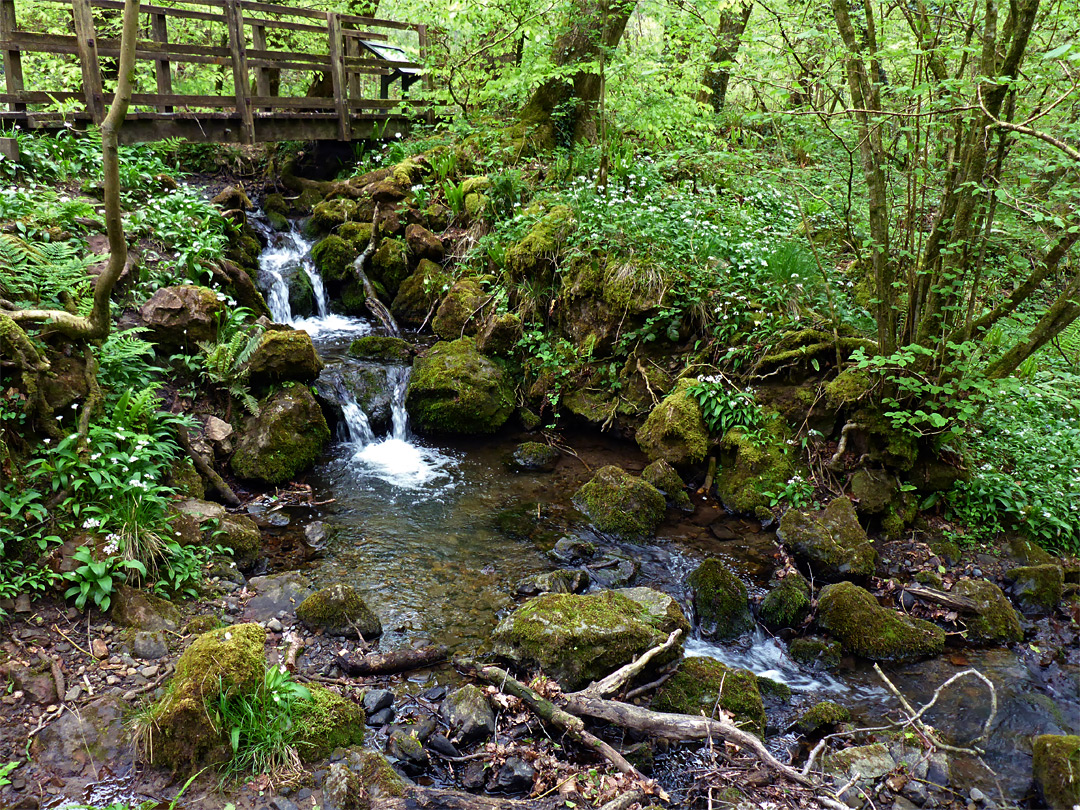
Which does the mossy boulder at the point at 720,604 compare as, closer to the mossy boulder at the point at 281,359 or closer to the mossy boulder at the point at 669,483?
the mossy boulder at the point at 669,483

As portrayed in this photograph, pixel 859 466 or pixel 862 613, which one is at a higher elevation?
pixel 859 466

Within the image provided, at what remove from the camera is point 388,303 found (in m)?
11.2

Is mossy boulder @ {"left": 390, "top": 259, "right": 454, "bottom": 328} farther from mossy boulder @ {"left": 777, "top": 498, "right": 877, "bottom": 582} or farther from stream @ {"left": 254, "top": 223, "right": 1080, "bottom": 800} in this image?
mossy boulder @ {"left": 777, "top": 498, "right": 877, "bottom": 582}

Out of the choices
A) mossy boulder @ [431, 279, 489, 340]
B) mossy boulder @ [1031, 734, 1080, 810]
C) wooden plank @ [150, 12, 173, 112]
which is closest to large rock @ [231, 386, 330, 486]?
mossy boulder @ [431, 279, 489, 340]

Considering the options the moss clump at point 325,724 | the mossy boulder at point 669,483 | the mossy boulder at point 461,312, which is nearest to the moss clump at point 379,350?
the mossy boulder at point 461,312

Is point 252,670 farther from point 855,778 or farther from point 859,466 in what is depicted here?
point 859,466

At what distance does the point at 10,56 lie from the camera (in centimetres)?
968

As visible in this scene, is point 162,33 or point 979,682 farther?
point 162,33

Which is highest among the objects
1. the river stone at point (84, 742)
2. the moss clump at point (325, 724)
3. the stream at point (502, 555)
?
the river stone at point (84, 742)

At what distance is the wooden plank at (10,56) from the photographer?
9.35 meters

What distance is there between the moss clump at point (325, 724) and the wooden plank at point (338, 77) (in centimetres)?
1361

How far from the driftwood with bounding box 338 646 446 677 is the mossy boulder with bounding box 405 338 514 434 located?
4113 millimetres

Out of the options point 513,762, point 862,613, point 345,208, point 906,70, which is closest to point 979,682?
point 862,613

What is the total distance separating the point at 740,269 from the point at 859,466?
2.97 metres
